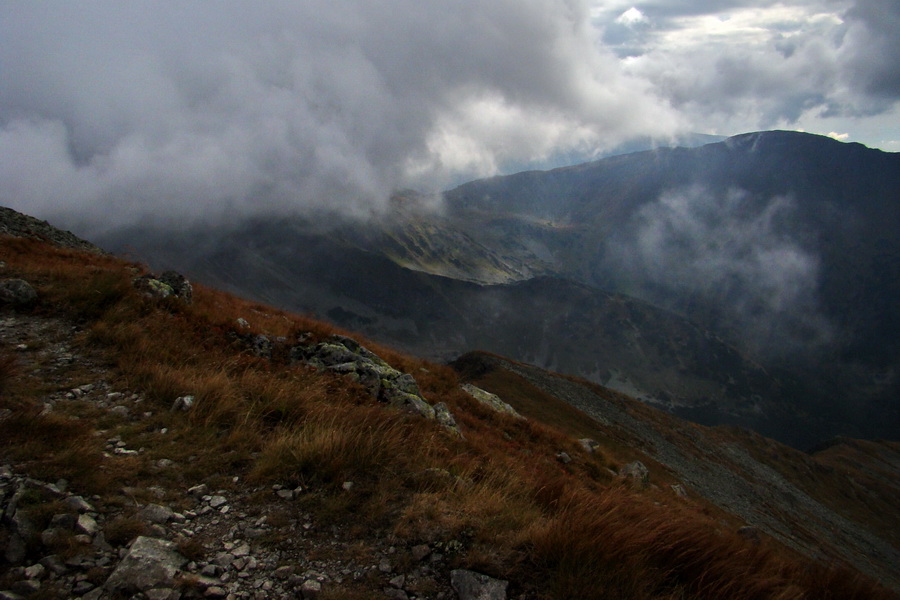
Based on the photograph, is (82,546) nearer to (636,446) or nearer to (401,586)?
(401,586)

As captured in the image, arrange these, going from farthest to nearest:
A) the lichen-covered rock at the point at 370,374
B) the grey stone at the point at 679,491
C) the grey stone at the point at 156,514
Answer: the grey stone at the point at 679,491 < the lichen-covered rock at the point at 370,374 < the grey stone at the point at 156,514

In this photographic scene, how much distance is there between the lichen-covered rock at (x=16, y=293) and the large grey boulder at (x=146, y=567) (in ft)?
29.0

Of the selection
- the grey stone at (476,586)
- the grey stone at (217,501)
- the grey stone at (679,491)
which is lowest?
the grey stone at (679,491)

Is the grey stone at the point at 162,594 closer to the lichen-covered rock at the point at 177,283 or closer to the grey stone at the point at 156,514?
the grey stone at the point at 156,514

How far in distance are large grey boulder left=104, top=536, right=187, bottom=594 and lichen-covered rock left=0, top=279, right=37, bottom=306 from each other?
29.0ft

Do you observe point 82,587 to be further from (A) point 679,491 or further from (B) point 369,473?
(A) point 679,491

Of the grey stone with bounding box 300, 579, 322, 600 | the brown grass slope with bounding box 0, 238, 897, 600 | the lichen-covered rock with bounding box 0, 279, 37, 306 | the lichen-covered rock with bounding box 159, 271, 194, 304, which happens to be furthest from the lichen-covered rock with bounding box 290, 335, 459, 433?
the grey stone with bounding box 300, 579, 322, 600

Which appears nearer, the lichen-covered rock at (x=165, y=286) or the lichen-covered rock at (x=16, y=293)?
the lichen-covered rock at (x=16, y=293)

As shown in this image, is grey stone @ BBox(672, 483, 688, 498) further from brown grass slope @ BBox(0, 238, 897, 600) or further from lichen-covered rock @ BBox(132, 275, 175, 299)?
lichen-covered rock @ BBox(132, 275, 175, 299)

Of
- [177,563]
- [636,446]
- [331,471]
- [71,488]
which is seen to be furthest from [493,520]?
[636,446]

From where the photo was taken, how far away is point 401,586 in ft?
11.9

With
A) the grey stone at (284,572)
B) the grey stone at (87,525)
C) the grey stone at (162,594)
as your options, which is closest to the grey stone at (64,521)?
the grey stone at (87,525)

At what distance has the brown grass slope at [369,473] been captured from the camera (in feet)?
13.1

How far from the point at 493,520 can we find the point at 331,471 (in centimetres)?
206
